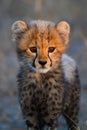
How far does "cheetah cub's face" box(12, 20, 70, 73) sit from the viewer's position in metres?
7.96

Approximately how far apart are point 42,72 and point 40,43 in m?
0.27

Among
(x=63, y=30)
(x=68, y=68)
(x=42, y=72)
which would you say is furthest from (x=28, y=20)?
(x=42, y=72)

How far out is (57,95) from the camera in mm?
8406

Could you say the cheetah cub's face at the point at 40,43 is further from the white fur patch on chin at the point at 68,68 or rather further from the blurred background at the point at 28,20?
the blurred background at the point at 28,20

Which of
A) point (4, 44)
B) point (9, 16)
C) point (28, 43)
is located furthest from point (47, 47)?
point (9, 16)

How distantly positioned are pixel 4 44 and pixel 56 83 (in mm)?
7511

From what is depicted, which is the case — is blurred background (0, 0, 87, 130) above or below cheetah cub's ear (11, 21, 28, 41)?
below

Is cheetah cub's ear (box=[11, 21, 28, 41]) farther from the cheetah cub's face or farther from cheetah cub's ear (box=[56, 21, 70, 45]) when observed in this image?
cheetah cub's ear (box=[56, 21, 70, 45])

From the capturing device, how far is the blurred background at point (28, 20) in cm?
1237

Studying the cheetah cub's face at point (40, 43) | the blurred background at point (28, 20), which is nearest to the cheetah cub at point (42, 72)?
the cheetah cub's face at point (40, 43)

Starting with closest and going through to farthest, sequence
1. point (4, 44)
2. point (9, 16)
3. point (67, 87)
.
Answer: point (67, 87), point (4, 44), point (9, 16)

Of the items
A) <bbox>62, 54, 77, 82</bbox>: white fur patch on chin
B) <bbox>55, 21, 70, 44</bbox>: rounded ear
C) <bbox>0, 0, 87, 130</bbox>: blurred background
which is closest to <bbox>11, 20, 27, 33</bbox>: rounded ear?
<bbox>55, 21, 70, 44</bbox>: rounded ear

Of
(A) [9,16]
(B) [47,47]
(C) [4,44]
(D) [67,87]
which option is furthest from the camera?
(A) [9,16]

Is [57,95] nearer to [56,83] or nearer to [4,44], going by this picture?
[56,83]
